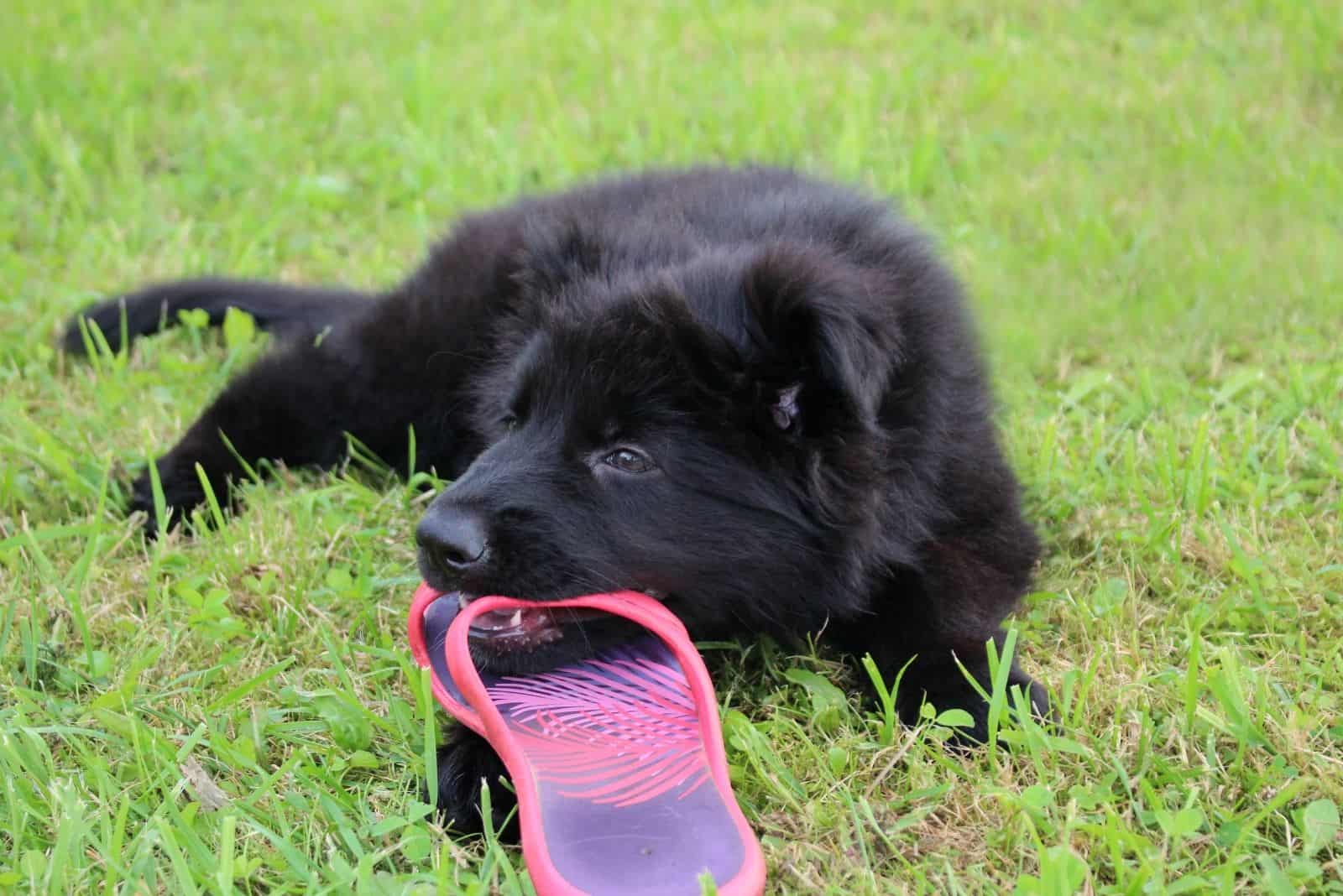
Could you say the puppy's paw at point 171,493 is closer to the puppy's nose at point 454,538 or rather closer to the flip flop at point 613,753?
the flip flop at point 613,753

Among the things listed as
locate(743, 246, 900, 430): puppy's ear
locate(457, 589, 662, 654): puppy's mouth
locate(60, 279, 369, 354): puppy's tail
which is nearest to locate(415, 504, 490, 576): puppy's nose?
locate(457, 589, 662, 654): puppy's mouth

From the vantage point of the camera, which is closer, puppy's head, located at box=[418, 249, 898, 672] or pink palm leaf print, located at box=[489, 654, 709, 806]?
pink palm leaf print, located at box=[489, 654, 709, 806]

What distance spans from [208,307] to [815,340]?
265cm

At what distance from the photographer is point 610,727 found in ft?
7.59

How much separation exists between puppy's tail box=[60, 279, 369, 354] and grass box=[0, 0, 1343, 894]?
119mm

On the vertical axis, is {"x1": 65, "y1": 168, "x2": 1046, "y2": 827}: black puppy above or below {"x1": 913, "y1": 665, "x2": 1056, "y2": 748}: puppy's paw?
above

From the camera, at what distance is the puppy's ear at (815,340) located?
2215 millimetres

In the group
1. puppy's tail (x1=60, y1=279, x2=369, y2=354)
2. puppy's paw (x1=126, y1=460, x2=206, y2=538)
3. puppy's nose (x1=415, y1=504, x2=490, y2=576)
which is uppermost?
puppy's nose (x1=415, y1=504, x2=490, y2=576)

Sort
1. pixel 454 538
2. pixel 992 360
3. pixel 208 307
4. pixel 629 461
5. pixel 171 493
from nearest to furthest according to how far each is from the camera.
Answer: pixel 454 538, pixel 629 461, pixel 992 360, pixel 171 493, pixel 208 307

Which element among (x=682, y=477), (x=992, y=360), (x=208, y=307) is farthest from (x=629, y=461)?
(x=208, y=307)

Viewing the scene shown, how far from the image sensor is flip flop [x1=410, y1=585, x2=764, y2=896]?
1.93m

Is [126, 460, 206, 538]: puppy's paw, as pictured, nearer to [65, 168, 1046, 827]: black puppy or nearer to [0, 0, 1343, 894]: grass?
[0, 0, 1343, 894]: grass

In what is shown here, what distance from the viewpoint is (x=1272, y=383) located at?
3.86 meters

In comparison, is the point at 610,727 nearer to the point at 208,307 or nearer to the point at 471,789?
the point at 471,789
